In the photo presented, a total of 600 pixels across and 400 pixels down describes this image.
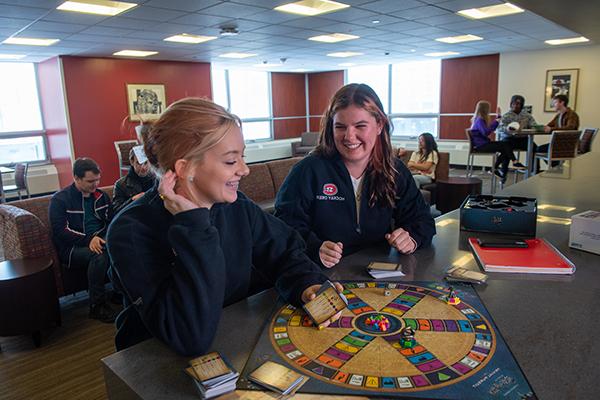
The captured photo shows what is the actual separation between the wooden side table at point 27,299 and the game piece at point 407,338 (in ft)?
8.83

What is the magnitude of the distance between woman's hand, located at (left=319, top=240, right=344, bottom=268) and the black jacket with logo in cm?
255

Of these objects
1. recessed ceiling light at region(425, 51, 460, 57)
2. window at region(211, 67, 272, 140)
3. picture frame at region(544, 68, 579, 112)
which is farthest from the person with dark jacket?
window at region(211, 67, 272, 140)

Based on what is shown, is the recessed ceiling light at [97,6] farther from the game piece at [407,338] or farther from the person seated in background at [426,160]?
the game piece at [407,338]

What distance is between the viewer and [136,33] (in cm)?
589

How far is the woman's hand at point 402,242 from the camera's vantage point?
1.58 metres

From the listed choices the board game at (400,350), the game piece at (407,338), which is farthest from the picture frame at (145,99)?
the game piece at (407,338)

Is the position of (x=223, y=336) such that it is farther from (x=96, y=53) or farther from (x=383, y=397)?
(x=96, y=53)

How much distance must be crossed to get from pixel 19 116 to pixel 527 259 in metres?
9.63

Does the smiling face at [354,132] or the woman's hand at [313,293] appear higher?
the smiling face at [354,132]

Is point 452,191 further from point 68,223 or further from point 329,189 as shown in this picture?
point 68,223

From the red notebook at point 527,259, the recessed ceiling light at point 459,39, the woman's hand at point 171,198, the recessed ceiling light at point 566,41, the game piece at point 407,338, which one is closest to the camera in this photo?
the game piece at point 407,338

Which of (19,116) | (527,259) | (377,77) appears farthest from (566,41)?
(19,116)

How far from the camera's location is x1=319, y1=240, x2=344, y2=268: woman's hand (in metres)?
1.46

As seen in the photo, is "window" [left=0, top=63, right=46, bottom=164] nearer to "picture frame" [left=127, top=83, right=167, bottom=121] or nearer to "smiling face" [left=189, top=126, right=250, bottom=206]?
"picture frame" [left=127, top=83, right=167, bottom=121]
